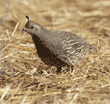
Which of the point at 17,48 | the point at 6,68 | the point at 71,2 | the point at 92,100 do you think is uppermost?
the point at 71,2

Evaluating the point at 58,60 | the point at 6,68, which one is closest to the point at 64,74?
the point at 58,60

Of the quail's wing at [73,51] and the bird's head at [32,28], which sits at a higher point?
the bird's head at [32,28]

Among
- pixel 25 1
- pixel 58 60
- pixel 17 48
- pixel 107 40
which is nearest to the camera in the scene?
pixel 58 60

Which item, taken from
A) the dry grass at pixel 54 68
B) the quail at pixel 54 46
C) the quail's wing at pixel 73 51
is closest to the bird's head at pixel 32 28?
the quail at pixel 54 46

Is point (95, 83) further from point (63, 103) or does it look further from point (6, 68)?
point (6, 68)

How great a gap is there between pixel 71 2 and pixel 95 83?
1.54 metres

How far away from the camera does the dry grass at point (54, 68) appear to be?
1531 mm

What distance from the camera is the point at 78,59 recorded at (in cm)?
193

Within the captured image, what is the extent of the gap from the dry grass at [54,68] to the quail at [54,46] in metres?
0.13

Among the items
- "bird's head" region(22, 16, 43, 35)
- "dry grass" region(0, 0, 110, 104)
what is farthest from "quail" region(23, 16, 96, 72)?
"dry grass" region(0, 0, 110, 104)

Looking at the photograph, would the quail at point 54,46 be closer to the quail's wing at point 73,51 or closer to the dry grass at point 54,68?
the quail's wing at point 73,51

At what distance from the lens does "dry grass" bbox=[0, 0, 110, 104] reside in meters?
1.53

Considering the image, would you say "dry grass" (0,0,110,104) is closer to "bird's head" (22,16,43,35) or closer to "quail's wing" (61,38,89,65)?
"quail's wing" (61,38,89,65)

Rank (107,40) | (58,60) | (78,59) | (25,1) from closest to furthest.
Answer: (58,60) → (78,59) → (107,40) → (25,1)
